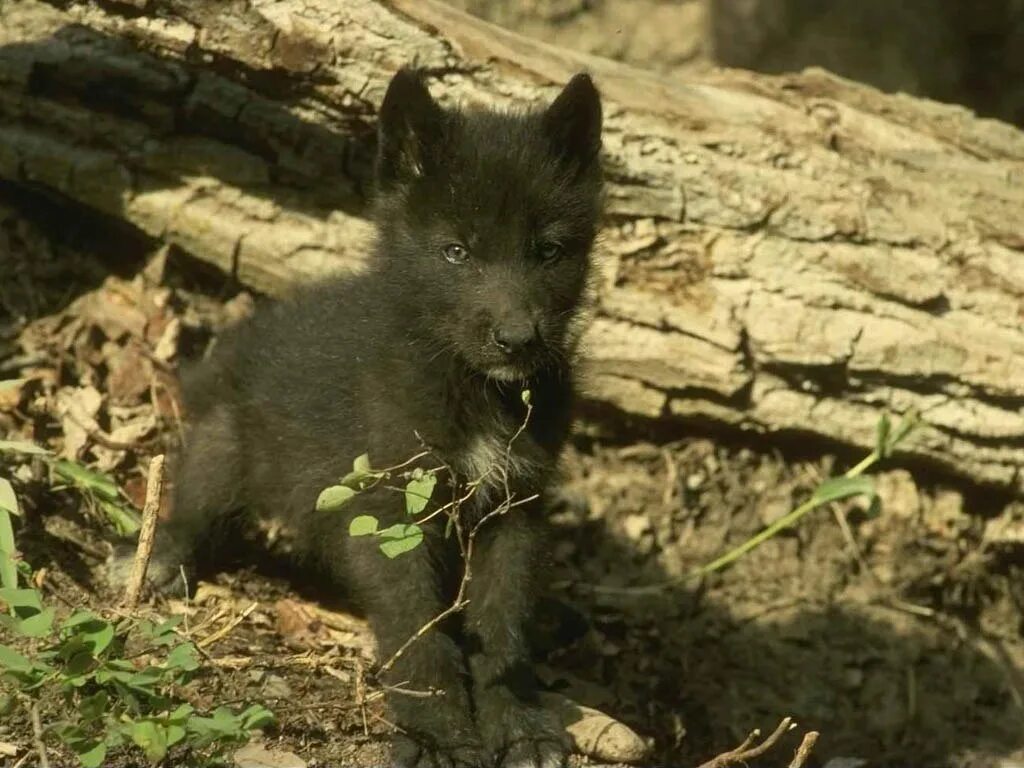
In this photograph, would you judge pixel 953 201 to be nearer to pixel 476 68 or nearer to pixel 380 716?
pixel 476 68

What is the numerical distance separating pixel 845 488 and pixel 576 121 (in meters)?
1.97

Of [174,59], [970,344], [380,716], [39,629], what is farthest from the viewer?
[970,344]

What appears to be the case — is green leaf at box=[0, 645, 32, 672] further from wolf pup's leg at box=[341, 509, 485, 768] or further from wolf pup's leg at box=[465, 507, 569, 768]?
wolf pup's leg at box=[465, 507, 569, 768]

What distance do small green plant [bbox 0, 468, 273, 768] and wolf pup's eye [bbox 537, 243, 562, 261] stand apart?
1.70 m

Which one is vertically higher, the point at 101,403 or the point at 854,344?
the point at 854,344

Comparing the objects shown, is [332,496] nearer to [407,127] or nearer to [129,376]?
[407,127]

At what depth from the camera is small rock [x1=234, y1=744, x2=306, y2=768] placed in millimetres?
4188

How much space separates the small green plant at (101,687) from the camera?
361 cm

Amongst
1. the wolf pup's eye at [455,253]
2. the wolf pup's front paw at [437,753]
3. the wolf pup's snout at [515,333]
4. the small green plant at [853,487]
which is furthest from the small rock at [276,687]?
the small green plant at [853,487]

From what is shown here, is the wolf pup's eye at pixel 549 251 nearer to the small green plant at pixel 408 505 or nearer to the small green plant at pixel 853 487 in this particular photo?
the small green plant at pixel 408 505

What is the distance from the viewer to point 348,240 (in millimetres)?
6156

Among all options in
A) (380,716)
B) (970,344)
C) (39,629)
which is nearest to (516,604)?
(380,716)

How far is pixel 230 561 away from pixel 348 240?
4.91 ft

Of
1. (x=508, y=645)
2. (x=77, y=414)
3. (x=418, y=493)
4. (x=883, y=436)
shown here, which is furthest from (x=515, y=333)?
(x=77, y=414)
